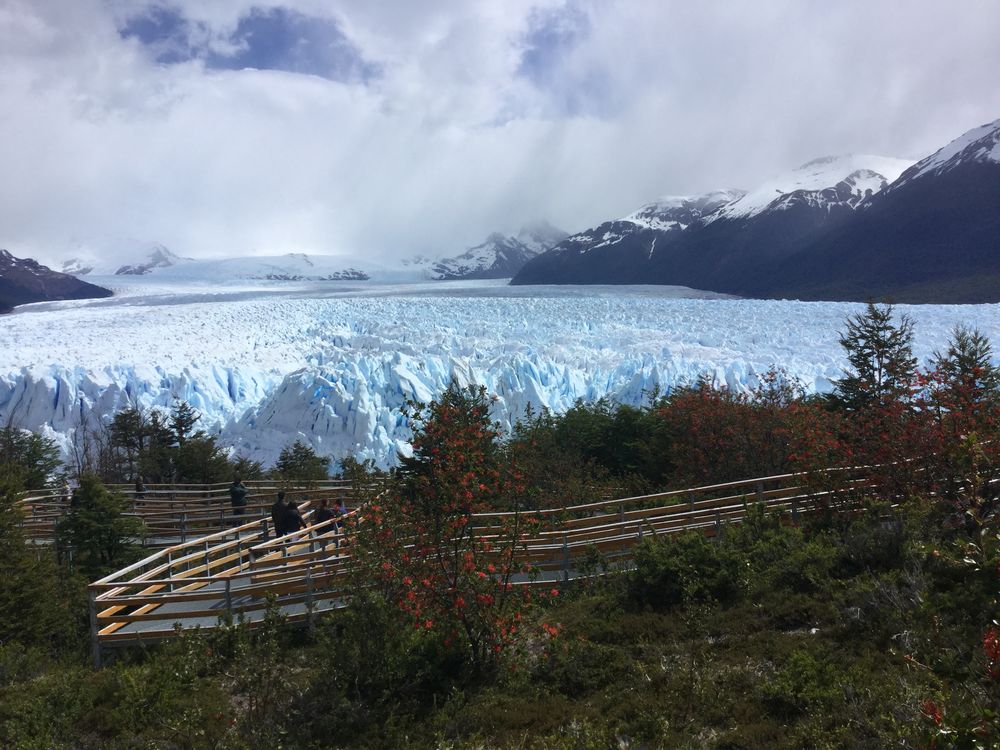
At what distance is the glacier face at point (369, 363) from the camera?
27031mm

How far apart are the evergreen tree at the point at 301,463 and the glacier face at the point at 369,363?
73 cm

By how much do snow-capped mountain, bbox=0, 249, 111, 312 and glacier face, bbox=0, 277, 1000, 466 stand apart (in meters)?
38.7

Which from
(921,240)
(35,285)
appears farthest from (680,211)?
(35,285)

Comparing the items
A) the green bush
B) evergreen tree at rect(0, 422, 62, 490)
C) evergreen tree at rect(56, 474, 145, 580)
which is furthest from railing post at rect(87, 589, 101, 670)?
evergreen tree at rect(0, 422, 62, 490)

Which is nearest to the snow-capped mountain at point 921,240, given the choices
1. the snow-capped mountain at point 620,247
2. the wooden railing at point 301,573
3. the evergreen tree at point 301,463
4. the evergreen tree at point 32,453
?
the snow-capped mountain at point 620,247

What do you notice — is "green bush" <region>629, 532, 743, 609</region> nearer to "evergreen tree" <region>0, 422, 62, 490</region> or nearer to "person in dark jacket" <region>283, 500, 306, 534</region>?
"person in dark jacket" <region>283, 500, 306, 534</region>

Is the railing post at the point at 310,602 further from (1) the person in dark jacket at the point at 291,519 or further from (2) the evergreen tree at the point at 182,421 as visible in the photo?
(2) the evergreen tree at the point at 182,421

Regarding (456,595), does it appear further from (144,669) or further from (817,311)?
(817,311)

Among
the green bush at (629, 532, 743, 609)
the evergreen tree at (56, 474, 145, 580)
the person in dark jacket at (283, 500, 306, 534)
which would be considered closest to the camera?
the green bush at (629, 532, 743, 609)

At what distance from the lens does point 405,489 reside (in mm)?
7523

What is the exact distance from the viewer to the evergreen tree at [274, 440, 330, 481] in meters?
22.5

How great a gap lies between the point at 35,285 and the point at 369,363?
6667 centimetres

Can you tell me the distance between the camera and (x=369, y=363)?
2894cm

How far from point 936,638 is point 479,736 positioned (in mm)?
3656
